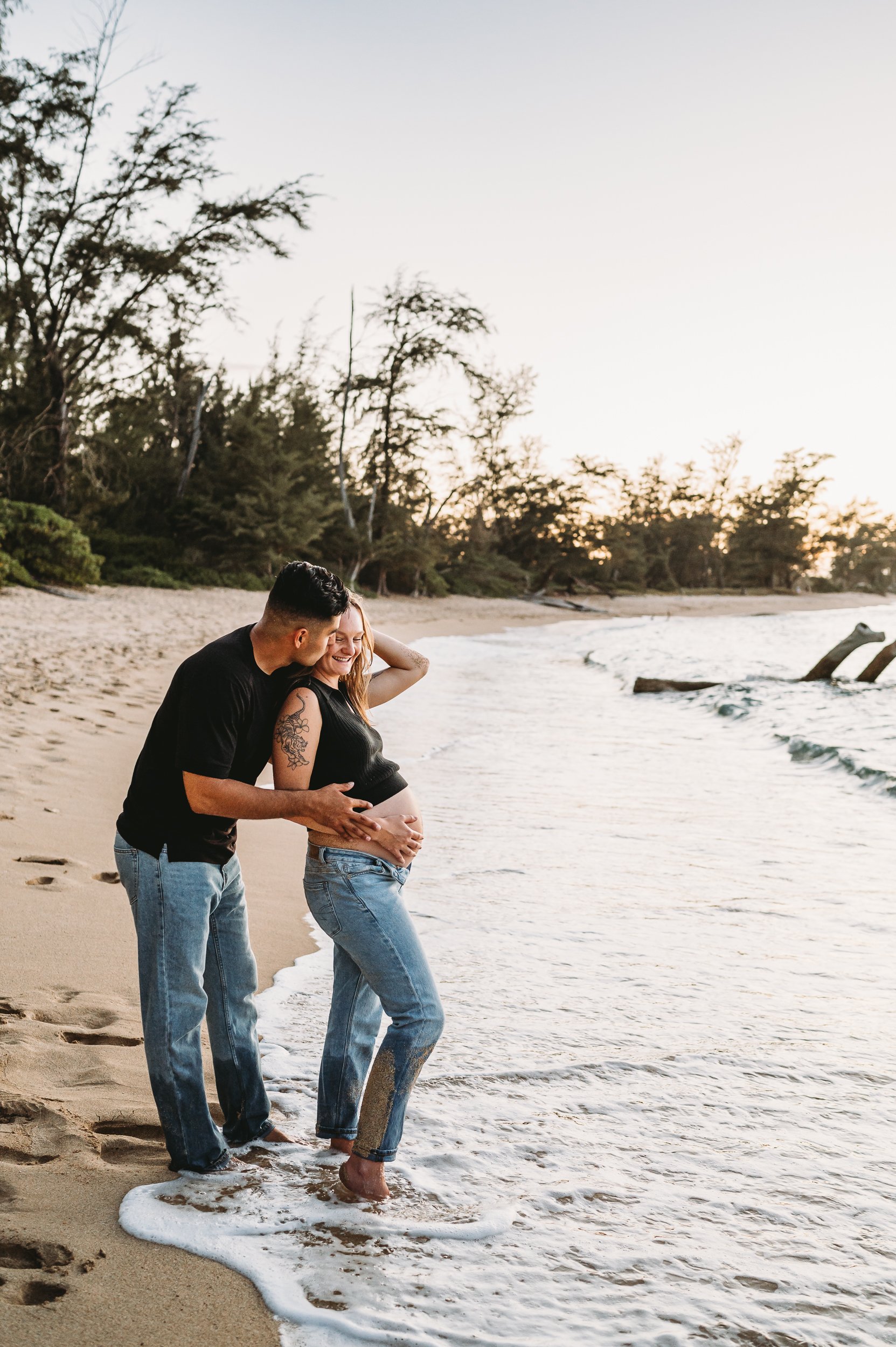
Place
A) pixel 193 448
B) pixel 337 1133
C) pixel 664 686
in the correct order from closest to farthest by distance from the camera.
A: pixel 337 1133
pixel 664 686
pixel 193 448

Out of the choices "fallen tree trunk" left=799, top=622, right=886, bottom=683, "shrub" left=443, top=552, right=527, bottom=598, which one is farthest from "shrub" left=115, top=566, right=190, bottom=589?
"shrub" left=443, top=552, right=527, bottom=598

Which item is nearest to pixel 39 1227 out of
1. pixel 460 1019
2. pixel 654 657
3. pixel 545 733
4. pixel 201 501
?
pixel 460 1019

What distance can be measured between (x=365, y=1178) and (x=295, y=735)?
1180 millimetres

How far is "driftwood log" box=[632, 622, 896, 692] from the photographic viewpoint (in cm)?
1619

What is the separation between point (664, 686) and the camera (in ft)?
53.3

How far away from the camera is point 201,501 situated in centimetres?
2898

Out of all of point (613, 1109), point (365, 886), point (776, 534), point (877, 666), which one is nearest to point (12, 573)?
point (877, 666)

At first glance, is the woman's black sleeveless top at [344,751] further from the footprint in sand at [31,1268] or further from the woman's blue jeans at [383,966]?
the footprint in sand at [31,1268]

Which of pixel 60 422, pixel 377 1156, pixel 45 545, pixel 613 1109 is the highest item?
pixel 60 422

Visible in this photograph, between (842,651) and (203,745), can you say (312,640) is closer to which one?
(203,745)

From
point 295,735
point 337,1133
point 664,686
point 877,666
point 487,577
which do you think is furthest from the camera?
point 487,577

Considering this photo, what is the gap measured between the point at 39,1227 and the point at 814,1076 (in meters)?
2.55

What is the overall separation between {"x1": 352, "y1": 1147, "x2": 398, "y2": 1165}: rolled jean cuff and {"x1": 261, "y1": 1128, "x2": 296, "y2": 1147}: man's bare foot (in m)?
0.36

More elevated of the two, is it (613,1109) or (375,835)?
(375,835)
